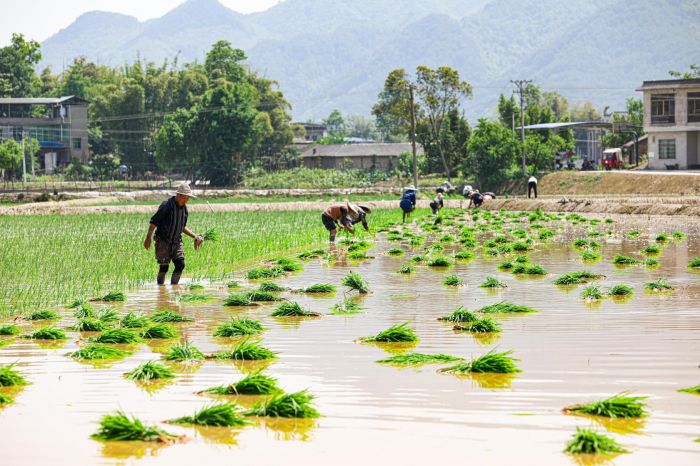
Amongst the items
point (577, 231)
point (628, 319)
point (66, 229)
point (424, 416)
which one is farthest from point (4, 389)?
point (66, 229)

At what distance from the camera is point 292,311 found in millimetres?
11961

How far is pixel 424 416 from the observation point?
7.02m

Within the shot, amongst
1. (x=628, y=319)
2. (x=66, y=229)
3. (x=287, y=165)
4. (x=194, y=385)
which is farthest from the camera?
(x=287, y=165)

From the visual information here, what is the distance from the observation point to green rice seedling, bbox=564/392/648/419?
6.82 m

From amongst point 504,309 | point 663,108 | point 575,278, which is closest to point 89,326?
point 504,309

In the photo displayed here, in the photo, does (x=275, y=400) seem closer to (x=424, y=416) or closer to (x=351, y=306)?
(x=424, y=416)

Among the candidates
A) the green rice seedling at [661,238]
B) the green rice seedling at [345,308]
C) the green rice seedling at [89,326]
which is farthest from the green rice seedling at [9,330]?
the green rice seedling at [661,238]

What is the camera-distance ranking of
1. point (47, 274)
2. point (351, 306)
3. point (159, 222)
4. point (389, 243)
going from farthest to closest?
point (389, 243) < point (47, 274) < point (159, 222) < point (351, 306)

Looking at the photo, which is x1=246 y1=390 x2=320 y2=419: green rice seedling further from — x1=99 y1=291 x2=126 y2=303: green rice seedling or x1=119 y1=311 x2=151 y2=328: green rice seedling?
x1=99 y1=291 x2=126 y2=303: green rice seedling

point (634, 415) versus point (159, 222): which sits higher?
point (159, 222)

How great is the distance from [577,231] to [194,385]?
70.7ft

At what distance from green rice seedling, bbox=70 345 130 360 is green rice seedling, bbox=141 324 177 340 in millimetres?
905

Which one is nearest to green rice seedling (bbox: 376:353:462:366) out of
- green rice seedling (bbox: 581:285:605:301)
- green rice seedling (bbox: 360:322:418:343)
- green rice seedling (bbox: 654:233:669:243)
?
green rice seedling (bbox: 360:322:418:343)

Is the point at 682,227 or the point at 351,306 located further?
the point at 682,227
